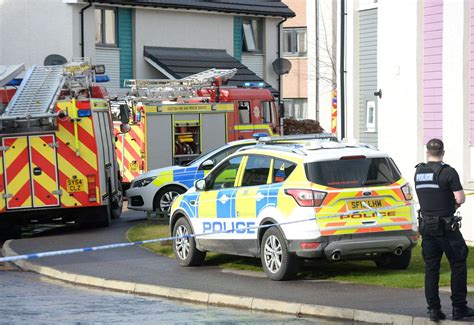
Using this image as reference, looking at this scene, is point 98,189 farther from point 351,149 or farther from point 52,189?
point 351,149

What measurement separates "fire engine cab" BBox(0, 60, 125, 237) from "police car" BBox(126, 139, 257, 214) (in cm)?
205

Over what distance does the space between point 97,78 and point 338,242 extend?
1116 centimetres

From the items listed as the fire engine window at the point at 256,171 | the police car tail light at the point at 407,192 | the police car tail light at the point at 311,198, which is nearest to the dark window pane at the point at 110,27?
the fire engine window at the point at 256,171

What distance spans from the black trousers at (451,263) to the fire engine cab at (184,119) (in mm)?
17484

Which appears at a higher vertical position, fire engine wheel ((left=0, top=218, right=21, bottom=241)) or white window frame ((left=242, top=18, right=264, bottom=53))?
white window frame ((left=242, top=18, right=264, bottom=53))

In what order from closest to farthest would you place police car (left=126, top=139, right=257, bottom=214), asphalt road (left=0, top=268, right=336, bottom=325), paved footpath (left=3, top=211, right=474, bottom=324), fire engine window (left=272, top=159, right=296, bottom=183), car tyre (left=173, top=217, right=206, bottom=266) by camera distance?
asphalt road (left=0, top=268, right=336, bottom=325) < paved footpath (left=3, top=211, right=474, bottom=324) < fire engine window (left=272, top=159, right=296, bottom=183) < car tyre (left=173, top=217, right=206, bottom=266) < police car (left=126, top=139, right=257, bottom=214)

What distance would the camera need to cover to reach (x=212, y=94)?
31.0 metres

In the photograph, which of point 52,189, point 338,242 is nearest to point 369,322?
point 338,242

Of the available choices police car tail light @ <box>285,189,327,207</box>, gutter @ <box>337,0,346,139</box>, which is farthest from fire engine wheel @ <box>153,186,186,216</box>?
police car tail light @ <box>285,189,327,207</box>

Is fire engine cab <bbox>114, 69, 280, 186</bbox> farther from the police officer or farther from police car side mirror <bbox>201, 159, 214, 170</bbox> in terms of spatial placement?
the police officer

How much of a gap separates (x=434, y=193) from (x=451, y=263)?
0.67m

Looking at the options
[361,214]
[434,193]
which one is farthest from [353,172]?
[434,193]

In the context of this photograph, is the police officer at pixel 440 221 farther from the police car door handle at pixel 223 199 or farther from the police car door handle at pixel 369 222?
the police car door handle at pixel 223 199

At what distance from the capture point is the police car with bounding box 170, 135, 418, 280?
550 inches
